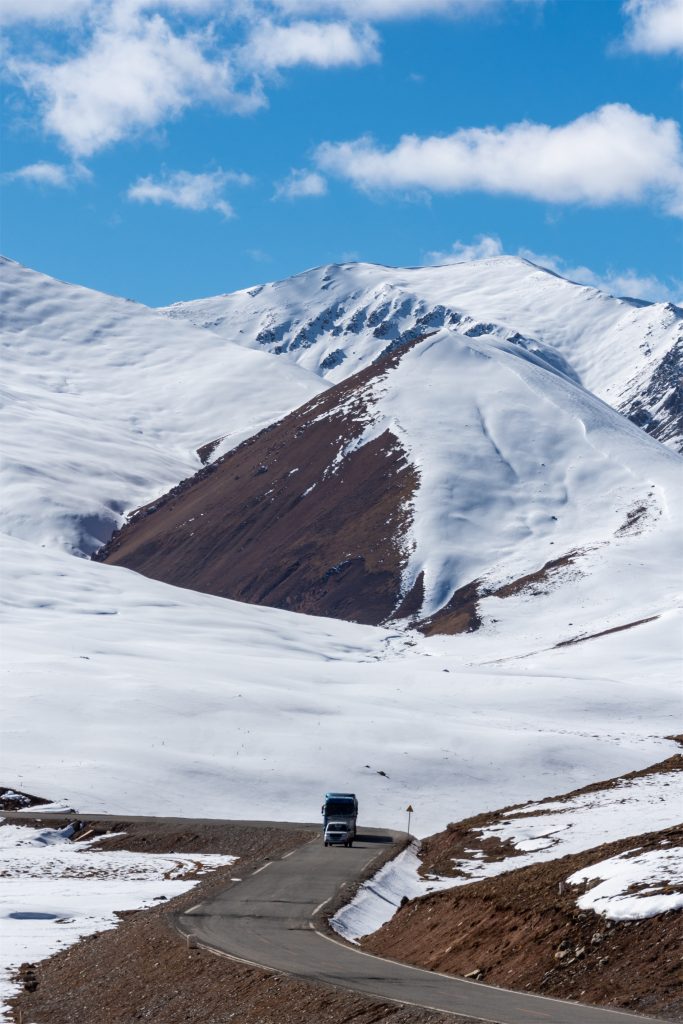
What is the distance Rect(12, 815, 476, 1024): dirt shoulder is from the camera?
59.9ft

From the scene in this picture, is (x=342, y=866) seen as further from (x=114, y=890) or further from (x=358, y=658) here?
(x=358, y=658)

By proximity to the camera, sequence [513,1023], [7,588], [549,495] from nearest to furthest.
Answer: [513,1023], [7,588], [549,495]

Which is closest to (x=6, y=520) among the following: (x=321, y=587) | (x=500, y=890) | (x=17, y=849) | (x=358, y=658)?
(x=321, y=587)

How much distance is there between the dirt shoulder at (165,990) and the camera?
1827 cm

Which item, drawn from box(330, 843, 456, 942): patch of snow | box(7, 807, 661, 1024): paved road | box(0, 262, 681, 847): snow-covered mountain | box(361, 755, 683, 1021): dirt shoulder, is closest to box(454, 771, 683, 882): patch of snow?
box(330, 843, 456, 942): patch of snow

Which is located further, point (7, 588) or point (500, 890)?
point (7, 588)

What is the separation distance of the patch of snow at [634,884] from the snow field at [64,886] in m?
9.94

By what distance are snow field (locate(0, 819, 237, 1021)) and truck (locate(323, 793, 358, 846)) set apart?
344 centimetres

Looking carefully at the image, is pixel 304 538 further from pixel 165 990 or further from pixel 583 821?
pixel 165 990

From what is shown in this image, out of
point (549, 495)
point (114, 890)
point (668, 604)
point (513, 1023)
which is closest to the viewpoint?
point (513, 1023)

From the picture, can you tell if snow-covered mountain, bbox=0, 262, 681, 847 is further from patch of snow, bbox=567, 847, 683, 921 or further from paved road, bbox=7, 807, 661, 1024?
patch of snow, bbox=567, 847, 683, 921

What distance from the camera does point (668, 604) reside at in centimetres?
12875

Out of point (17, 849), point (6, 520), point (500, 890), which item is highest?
point (6, 520)

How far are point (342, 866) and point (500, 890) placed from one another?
11.3m
